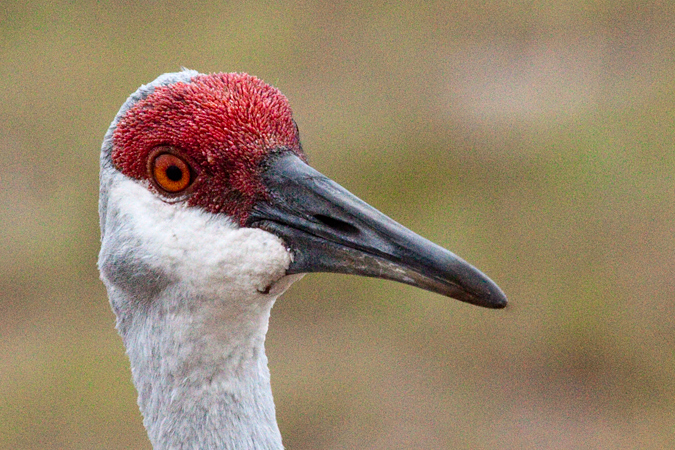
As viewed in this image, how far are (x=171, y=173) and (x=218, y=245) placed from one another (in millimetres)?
299

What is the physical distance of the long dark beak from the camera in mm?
2402

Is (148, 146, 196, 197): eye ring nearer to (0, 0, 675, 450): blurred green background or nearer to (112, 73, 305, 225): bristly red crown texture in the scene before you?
(112, 73, 305, 225): bristly red crown texture

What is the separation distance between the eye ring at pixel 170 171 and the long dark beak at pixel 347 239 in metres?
0.24

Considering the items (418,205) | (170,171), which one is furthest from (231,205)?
(418,205)

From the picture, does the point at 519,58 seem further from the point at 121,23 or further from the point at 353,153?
the point at 121,23

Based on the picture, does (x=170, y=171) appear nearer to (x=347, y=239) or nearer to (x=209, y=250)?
(x=209, y=250)

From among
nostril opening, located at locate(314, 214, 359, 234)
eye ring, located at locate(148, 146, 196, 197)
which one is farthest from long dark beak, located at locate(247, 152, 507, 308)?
eye ring, located at locate(148, 146, 196, 197)

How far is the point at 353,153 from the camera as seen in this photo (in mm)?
7844

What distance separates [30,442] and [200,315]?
4296mm

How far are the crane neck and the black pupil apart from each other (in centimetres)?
38

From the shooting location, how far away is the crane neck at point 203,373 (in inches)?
106

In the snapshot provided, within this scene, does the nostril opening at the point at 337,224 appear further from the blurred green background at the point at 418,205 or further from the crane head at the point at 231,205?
the blurred green background at the point at 418,205

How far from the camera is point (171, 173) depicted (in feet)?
8.73

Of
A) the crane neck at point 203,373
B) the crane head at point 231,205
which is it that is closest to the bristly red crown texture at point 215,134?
the crane head at point 231,205
